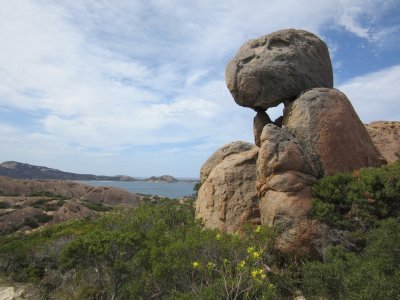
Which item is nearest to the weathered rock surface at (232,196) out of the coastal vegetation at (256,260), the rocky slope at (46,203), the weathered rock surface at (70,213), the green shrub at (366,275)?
the coastal vegetation at (256,260)

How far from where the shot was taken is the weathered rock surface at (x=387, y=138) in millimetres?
16156

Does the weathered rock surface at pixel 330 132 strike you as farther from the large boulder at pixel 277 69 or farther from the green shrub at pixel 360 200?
the large boulder at pixel 277 69

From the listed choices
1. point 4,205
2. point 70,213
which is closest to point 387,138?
point 70,213

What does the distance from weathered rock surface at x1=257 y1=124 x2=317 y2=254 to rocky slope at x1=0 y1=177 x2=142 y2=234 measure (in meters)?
25.3

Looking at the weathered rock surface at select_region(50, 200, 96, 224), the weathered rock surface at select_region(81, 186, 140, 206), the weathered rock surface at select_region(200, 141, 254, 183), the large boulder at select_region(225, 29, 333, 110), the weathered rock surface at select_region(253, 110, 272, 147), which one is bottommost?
the weathered rock surface at select_region(50, 200, 96, 224)

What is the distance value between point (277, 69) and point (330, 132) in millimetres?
3475

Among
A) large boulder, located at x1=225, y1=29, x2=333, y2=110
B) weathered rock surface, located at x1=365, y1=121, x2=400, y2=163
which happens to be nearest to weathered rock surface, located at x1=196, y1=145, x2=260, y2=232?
large boulder, located at x1=225, y1=29, x2=333, y2=110

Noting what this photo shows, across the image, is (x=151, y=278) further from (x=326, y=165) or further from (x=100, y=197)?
(x=100, y=197)

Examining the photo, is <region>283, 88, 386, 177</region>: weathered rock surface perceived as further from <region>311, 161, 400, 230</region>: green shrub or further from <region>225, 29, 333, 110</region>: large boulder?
<region>225, 29, 333, 110</region>: large boulder

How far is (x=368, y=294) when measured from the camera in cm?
697

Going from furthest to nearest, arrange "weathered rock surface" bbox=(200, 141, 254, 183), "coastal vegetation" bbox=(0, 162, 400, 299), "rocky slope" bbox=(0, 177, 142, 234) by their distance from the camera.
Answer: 1. "rocky slope" bbox=(0, 177, 142, 234)
2. "weathered rock surface" bbox=(200, 141, 254, 183)
3. "coastal vegetation" bbox=(0, 162, 400, 299)

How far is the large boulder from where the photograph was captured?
Result: 599 inches

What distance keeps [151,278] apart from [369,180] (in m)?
7.24

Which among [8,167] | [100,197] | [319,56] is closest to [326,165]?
[319,56]
